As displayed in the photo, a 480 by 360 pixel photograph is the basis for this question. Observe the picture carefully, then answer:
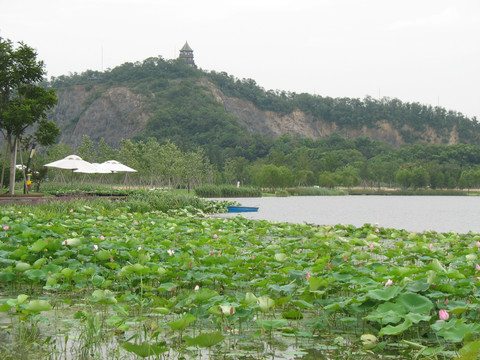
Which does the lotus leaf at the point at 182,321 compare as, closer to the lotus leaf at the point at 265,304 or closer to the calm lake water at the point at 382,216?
the lotus leaf at the point at 265,304

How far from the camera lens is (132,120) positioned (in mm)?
127625

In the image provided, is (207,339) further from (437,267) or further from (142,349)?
(437,267)

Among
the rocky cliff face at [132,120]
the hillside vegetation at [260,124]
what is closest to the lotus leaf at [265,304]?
the hillside vegetation at [260,124]

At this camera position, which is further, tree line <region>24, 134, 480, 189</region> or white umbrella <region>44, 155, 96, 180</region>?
tree line <region>24, 134, 480, 189</region>

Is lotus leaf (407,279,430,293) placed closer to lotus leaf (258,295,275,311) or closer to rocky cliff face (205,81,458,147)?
lotus leaf (258,295,275,311)

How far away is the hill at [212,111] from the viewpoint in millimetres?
126125

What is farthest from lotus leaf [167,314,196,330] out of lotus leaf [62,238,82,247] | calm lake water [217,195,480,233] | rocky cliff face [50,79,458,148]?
rocky cliff face [50,79,458,148]

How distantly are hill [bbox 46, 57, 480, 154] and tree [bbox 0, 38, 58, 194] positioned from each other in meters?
94.0

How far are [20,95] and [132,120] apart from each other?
10724cm

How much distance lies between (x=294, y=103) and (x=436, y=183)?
74137 mm

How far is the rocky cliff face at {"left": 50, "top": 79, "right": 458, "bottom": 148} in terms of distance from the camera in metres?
130

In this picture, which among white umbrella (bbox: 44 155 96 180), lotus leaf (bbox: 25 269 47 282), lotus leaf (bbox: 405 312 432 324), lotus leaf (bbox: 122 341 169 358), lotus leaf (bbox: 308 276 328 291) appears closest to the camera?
lotus leaf (bbox: 122 341 169 358)

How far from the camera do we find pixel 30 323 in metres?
4.18

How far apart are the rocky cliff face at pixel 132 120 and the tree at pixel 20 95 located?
103 meters
